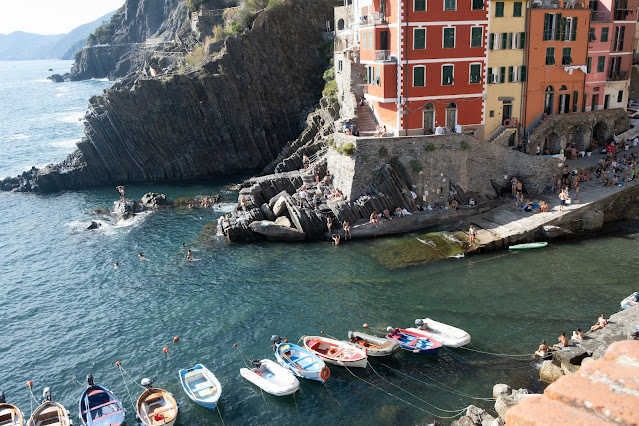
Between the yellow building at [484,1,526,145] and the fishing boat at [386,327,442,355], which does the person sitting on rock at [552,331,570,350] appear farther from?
the yellow building at [484,1,526,145]

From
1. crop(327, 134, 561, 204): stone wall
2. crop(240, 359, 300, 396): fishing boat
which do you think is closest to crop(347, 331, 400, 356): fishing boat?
Answer: crop(240, 359, 300, 396): fishing boat

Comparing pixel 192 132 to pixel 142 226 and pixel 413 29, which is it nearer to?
pixel 142 226

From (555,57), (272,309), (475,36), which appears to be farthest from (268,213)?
(555,57)

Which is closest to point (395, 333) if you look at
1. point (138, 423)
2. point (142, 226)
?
point (138, 423)

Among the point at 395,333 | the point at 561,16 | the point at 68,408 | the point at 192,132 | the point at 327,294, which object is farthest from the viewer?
the point at 192,132

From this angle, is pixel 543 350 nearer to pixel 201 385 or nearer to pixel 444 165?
pixel 201 385

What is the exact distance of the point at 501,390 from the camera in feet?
83.7

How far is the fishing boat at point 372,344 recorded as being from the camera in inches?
1160

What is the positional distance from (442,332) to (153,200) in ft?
129

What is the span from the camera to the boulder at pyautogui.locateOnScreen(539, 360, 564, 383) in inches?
1061

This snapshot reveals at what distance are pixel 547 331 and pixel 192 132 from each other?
177ft

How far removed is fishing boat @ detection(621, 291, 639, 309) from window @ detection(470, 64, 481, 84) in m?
23.3

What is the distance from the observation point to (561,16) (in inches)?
1949

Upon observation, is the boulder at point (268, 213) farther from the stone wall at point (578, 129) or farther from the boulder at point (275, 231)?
the stone wall at point (578, 129)
